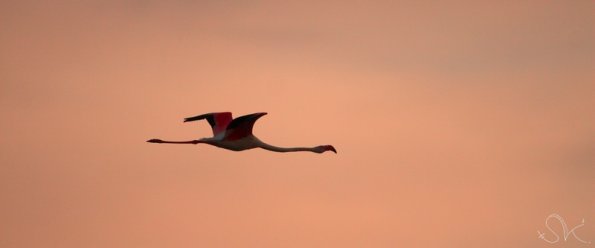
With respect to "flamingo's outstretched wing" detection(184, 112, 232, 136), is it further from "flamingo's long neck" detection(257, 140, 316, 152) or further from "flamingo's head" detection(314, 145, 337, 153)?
"flamingo's head" detection(314, 145, 337, 153)

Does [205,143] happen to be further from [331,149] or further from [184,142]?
[331,149]

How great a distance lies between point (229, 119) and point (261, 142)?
8.04ft

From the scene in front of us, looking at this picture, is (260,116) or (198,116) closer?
(260,116)

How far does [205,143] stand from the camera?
55.9 metres

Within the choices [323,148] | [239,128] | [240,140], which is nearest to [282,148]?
[323,148]

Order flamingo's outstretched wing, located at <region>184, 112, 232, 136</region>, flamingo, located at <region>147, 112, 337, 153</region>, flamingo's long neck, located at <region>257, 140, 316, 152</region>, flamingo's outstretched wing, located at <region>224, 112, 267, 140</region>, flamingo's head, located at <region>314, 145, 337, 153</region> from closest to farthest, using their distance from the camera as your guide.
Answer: flamingo's outstretched wing, located at <region>224, 112, 267, 140</region>, flamingo, located at <region>147, 112, 337, 153</region>, flamingo's long neck, located at <region>257, 140, 316, 152</region>, flamingo's head, located at <region>314, 145, 337, 153</region>, flamingo's outstretched wing, located at <region>184, 112, 232, 136</region>

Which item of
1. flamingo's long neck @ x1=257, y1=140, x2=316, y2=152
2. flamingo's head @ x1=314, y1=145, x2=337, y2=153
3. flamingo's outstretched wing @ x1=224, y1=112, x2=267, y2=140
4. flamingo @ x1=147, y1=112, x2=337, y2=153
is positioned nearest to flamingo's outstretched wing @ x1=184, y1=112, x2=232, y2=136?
flamingo @ x1=147, y1=112, x2=337, y2=153

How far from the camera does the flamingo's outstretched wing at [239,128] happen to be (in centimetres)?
5453

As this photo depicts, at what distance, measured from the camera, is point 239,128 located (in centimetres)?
5509

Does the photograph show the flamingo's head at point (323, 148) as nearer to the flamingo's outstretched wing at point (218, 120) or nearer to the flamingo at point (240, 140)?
the flamingo at point (240, 140)

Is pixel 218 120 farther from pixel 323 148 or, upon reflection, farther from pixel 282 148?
pixel 323 148

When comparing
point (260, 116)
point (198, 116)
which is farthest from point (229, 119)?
point (260, 116)

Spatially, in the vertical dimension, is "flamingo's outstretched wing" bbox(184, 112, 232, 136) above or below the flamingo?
above

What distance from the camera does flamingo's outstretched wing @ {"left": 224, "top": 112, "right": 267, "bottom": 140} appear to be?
5453 cm
